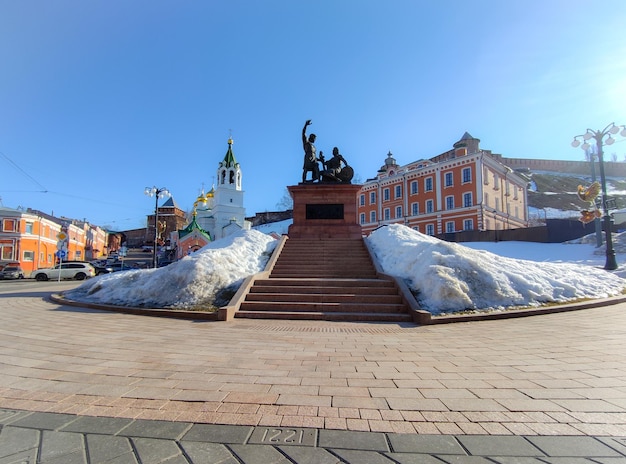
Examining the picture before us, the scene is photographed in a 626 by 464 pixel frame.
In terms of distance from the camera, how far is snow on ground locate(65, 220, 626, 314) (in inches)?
369

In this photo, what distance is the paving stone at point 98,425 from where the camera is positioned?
2969 mm

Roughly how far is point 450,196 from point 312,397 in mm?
48599

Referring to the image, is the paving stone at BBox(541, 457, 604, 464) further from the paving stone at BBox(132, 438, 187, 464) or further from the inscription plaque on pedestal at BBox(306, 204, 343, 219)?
the inscription plaque on pedestal at BBox(306, 204, 343, 219)

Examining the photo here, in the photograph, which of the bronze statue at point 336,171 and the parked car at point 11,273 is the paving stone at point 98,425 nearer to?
the bronze statue at point 336,171

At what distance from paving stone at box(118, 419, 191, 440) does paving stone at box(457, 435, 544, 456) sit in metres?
2.34

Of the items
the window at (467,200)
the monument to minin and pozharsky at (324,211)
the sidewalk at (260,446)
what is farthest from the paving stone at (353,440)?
the window at (467,200)

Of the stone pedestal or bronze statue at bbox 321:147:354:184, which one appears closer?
the stone pedestal

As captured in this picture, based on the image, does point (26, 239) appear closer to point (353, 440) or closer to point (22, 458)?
point (22, 458)

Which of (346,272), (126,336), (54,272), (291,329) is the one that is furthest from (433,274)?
(54,272)

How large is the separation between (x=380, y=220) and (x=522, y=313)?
47.8 meters

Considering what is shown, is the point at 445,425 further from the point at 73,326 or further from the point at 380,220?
the point at 380,220

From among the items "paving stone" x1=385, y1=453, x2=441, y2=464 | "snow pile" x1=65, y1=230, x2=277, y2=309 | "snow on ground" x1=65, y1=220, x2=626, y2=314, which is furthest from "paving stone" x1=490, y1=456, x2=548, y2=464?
"snow pile" x1=65, y1=230, x2=277, y2=309

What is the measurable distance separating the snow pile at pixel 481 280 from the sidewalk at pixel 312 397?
2.39 meters

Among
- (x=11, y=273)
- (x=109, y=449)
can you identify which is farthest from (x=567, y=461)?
(x=11, y=273)
